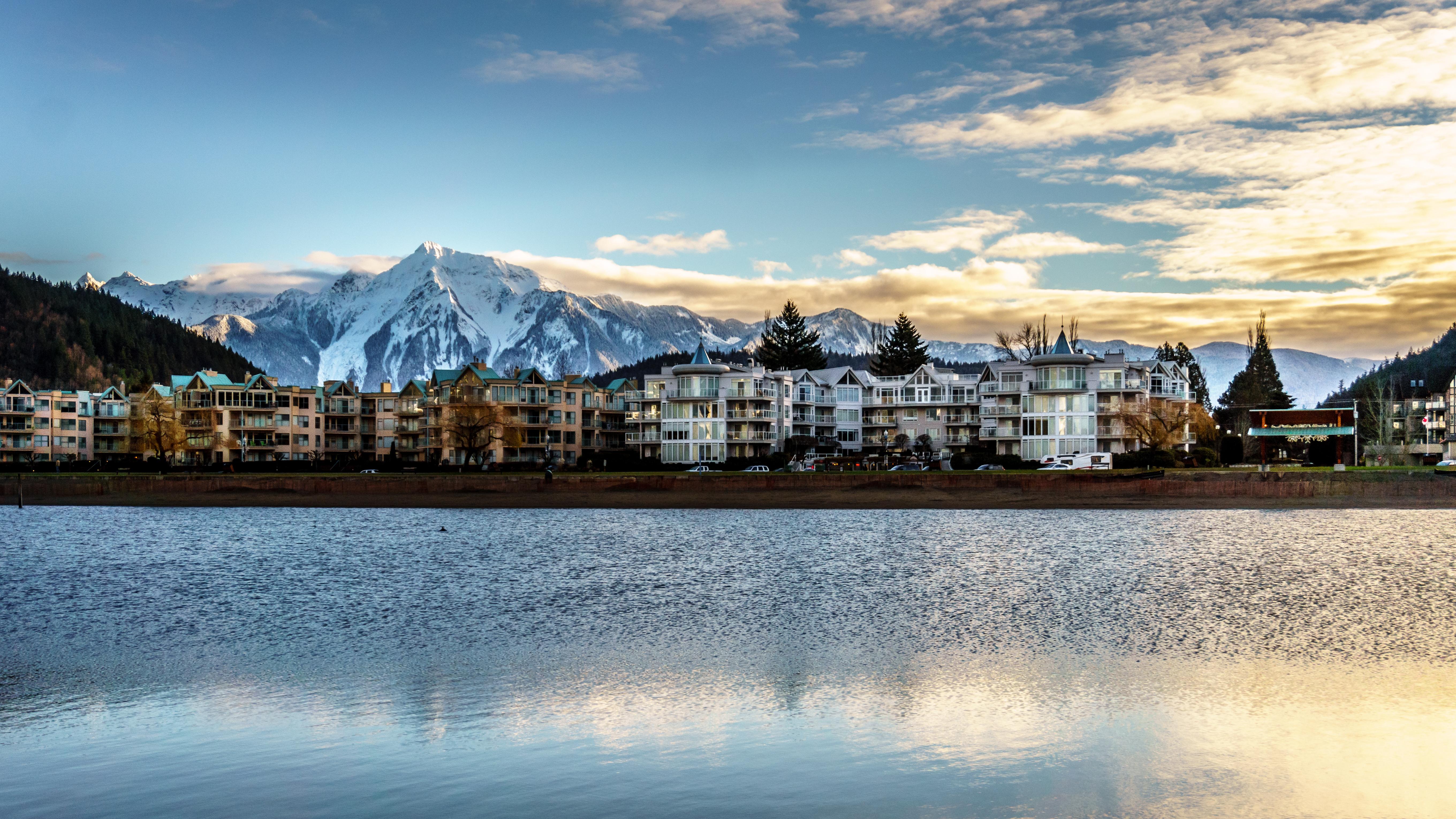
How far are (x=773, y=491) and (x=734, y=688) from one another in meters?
62.8

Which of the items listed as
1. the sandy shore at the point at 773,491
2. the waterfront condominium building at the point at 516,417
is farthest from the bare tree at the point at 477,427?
the sandy shore at the point at 773,491

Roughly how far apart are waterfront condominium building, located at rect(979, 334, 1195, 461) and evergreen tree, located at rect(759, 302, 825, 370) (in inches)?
1845

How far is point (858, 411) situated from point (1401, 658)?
115 m

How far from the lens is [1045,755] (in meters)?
14.1

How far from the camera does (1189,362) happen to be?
15600 cm

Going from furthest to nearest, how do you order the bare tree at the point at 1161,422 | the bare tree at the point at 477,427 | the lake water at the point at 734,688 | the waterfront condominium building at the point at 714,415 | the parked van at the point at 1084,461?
the waterfront condominium building at the point at 714,415
the bare tree at the point at 477,427
the bare tree at the point at 1161,422
the parked van at the point at 1084,461
the lake water at the point at 734,688

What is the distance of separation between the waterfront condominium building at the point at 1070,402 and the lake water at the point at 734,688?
60.6 metres

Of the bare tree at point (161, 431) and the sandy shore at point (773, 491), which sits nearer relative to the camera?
the sandy shore at point (773, 491)

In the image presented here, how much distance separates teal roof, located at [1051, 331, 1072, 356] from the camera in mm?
105750

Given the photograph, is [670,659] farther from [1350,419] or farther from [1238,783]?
[1350,419]

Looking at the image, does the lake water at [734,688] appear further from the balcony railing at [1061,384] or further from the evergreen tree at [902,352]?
the evergreen tree at [902,352]

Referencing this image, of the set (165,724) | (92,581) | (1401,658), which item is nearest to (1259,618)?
(1401,658)

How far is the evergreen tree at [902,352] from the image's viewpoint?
155750 millimetres

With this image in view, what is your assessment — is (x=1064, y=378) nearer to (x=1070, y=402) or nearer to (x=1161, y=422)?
(x=1070, y=402)
